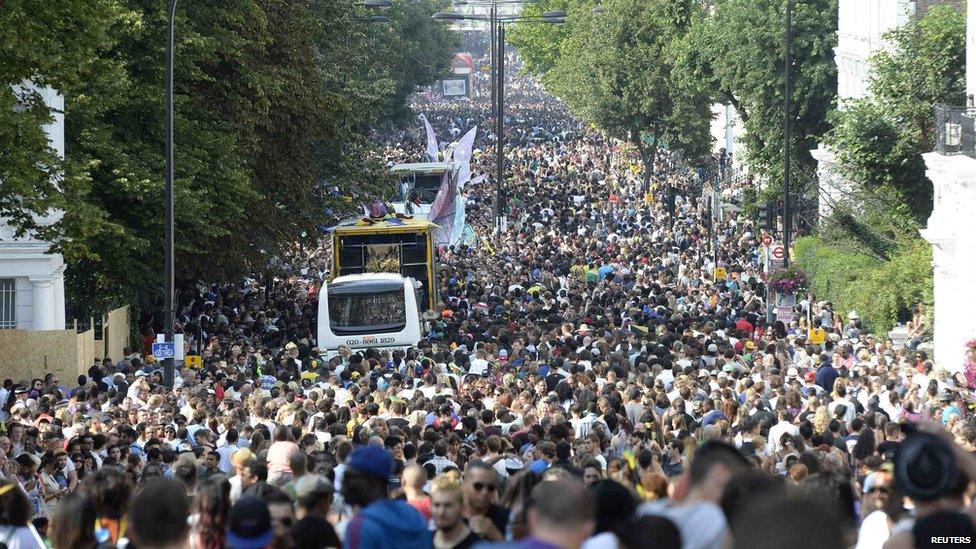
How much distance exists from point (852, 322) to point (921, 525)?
24.7 m

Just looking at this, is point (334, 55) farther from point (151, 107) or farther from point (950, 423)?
point (950, 423)

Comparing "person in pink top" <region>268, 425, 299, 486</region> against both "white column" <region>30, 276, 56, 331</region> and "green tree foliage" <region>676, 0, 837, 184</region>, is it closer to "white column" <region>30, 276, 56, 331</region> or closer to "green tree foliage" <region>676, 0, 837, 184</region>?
"white column" <region>30, 276, 56, 331</region>

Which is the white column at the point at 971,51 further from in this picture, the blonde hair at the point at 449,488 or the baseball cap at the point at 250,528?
the baseball cap at the point at 250,528

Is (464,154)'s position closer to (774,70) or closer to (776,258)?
(774,70)

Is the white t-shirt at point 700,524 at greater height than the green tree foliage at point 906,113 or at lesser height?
lesser

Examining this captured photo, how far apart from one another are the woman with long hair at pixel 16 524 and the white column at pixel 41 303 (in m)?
19.7

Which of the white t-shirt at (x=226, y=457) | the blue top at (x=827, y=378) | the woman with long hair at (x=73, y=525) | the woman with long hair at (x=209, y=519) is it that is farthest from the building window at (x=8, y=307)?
the woman with long hair at (x=73, y=525)

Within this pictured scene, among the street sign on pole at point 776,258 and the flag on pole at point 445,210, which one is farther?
the flag on pole at point 445,210

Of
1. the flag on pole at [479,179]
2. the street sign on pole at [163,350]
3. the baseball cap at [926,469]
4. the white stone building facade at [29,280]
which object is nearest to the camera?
the baseball cap at [926,469]

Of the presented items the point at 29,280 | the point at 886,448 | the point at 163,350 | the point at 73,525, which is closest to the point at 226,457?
the point at 886,448

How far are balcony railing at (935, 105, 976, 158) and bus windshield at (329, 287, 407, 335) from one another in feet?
31.4

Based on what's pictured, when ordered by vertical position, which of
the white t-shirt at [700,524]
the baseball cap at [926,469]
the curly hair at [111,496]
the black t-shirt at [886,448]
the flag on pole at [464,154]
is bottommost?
the black t-shirt at [886,448]

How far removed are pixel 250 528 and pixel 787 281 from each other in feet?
96.9

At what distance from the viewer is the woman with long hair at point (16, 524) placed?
32.3 feet
